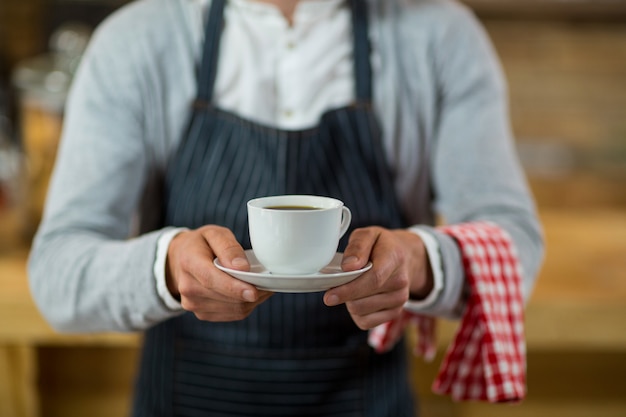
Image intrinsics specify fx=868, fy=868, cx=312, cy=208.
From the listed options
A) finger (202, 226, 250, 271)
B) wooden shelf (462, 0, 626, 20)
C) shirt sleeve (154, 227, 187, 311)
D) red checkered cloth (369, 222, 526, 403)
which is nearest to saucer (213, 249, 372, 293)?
finger (202, 226, 250, 271)

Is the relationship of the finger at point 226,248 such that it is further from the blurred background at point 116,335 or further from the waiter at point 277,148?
the blurred background at point 116,335

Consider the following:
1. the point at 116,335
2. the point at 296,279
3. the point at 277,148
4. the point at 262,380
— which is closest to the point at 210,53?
the point at 277,148

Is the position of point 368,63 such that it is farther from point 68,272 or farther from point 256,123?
point 68,272

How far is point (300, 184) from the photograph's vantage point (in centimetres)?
111

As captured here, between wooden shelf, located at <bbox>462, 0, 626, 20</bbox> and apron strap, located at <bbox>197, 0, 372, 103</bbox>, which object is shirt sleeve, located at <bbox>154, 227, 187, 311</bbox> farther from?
wooden shelf, located at <bbox>462, 0, 626, 20</bbox>

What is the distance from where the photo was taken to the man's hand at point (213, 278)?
27.6 inches

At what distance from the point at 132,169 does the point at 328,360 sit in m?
0.36

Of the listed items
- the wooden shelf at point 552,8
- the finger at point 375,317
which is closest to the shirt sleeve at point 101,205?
the finger at point 375,317

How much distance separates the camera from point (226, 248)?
0.73 metres

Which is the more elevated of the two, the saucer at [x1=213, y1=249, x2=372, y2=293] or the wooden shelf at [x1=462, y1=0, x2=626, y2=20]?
the saucer at [x1=213, y1=249, x2=372, y2=293]

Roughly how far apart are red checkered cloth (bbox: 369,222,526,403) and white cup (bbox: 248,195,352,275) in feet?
0.96

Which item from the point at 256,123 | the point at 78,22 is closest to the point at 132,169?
the point at 256,123

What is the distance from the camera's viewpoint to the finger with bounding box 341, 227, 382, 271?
711 mm

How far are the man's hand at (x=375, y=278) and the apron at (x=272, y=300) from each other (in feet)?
0.94
